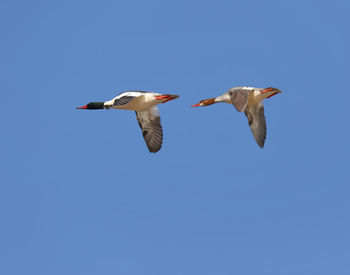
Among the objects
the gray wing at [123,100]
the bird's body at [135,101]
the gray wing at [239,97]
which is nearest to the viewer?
the gray wing at [239,97]

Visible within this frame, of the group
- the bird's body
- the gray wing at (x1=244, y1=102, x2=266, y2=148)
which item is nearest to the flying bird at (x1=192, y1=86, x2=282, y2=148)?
the gray wing at (x1=244, y1=102, x2=266, y2=148)

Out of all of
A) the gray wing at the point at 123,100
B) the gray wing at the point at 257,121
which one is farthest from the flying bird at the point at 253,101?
the gray wing at the point at 123,100

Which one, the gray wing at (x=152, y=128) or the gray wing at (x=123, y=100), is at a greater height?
the gray wing at (x=123, y=100)

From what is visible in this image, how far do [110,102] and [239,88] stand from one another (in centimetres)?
421

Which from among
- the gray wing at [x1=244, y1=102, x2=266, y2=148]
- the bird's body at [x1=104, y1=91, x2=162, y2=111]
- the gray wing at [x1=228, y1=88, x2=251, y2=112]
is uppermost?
the bird's body at [x1=104, y1=91, x2=162, y2=111]

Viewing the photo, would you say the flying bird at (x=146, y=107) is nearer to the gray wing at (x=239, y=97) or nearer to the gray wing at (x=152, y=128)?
the gray wing at (x=152, y=128)

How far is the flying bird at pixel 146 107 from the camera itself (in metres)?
22.4

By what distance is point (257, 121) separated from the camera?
78.1 ft

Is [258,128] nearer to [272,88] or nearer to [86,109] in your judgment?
[272,88]

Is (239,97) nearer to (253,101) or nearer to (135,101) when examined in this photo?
(253,101)

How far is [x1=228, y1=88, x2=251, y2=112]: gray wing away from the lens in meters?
21.2

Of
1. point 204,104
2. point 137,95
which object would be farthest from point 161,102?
point 204,104

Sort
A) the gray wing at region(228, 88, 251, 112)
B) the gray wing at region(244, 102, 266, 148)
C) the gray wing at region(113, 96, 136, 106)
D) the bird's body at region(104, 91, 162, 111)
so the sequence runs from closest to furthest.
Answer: the gray wing at region(228, 88, 251, 112) < the gray wing at region(113, 96, 136, 106) < the bird's body at region(104, 91, 162, 111) < the gray wing at region(244, 102, 266, 148)

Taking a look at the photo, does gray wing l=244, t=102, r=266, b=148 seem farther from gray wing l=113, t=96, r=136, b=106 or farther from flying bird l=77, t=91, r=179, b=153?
gray wing l=113, t=96, r=136, b=106
